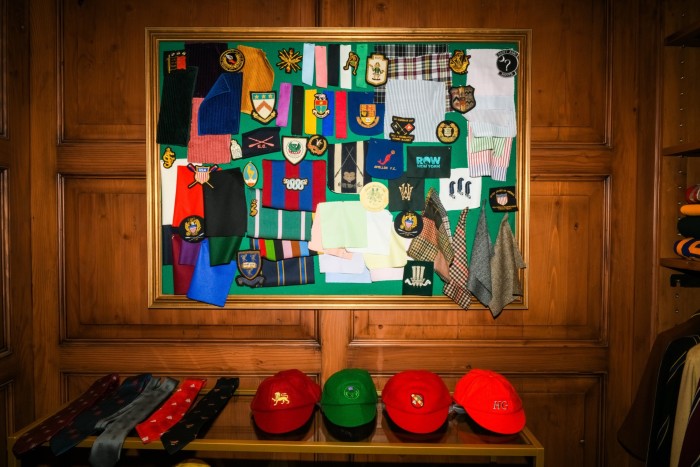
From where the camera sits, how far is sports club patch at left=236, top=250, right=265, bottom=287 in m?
1.91

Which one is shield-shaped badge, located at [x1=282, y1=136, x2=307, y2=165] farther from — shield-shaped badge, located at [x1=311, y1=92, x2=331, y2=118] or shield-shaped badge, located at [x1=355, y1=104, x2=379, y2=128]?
shield-shaped badge, located at [x1=355, y1=104, x2=379, y2=128]

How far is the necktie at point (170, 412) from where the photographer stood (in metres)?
1.48

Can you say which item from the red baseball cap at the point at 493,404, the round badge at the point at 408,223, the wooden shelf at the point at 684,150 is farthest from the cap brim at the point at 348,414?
the wooden shelf at the point at 684,150

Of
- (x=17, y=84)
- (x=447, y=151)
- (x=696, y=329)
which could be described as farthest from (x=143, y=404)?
(x=696, y=329)

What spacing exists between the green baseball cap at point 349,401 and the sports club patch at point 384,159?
80 cm

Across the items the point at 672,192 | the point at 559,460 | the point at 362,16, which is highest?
the point at 362,16

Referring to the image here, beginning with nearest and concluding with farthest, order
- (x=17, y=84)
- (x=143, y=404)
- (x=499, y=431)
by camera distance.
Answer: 1. (x=499, y=431)
2. (x=143, y=404)
3. (x=17, y=84)

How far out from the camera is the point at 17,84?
72.5 inches

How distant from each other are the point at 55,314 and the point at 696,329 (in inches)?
96.6

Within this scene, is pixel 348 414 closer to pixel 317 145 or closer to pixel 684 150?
pixel 317 145

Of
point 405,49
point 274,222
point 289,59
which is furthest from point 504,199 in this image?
point 289,59

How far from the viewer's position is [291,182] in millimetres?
1902

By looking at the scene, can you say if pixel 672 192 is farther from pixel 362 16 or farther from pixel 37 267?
pixel 37 267

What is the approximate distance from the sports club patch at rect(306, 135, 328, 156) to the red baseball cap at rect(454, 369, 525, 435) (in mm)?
1046
